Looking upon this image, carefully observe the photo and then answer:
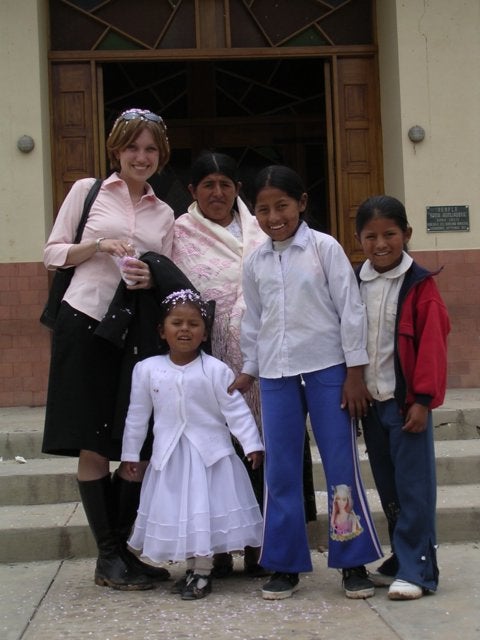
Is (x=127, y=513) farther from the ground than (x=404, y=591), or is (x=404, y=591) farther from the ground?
(x=127, y=513)

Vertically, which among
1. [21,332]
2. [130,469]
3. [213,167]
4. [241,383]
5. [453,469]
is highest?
[213,167]

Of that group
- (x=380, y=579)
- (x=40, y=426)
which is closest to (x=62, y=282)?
(x=380, y=579)

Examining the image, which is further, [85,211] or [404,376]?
[85,211]

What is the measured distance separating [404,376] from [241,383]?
0.73 meters

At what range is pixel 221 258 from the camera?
4.70 m

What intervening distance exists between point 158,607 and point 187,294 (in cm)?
131

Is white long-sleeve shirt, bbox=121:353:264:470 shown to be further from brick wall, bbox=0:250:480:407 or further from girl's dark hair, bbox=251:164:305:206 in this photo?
brick wall, bbox=0:250:480:407

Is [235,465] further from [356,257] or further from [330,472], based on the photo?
[356,257]

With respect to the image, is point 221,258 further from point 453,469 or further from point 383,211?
point 453,469

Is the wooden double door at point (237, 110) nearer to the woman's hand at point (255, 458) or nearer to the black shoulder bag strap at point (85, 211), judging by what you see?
the black shoulder bag strap at point (85, 211)

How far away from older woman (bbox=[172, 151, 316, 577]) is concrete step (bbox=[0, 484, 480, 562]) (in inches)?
30.3

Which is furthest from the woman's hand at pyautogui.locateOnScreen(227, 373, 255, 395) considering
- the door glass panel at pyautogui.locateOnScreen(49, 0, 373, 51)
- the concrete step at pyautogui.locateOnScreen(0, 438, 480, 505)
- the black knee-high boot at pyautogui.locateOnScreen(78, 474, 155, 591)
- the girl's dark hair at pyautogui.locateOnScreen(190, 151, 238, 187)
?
the door glass panel at pyautogui.locateOnScreen(49, 0, 373, 51)

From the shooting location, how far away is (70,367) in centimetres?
448

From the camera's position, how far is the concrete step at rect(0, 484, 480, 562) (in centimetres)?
526
